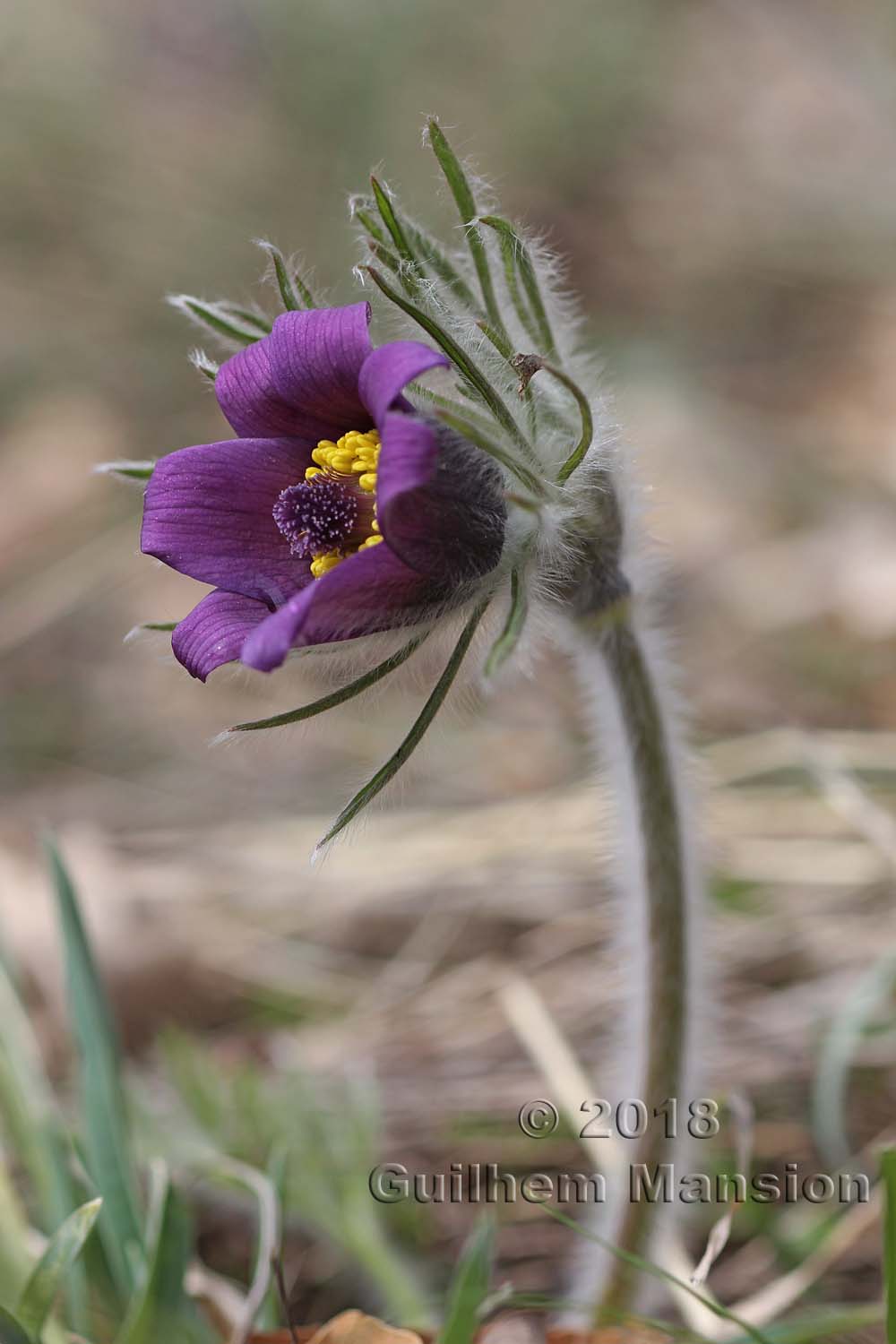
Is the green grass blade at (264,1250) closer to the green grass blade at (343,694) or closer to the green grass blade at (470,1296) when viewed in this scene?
the green grass blade at (470,1296)

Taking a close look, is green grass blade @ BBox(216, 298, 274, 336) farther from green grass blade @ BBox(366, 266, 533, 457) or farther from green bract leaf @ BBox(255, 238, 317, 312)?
green grass blade @ BBox(366, 266, 533, 457)

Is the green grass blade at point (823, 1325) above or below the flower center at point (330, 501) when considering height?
below

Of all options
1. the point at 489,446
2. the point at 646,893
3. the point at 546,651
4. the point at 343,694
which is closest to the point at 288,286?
the point at 489,446

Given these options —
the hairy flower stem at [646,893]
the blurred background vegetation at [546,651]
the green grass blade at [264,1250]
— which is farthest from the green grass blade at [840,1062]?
the green grass blade at [264,1250]

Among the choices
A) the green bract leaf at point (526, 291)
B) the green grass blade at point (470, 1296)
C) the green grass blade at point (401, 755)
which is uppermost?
the green bract leaf at point (526, 291)

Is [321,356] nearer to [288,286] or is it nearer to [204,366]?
[288,286]

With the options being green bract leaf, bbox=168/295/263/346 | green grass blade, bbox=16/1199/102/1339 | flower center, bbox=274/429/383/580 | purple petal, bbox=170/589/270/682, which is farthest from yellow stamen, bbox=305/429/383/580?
green grass blade, bbox=16/1199/102/1339
